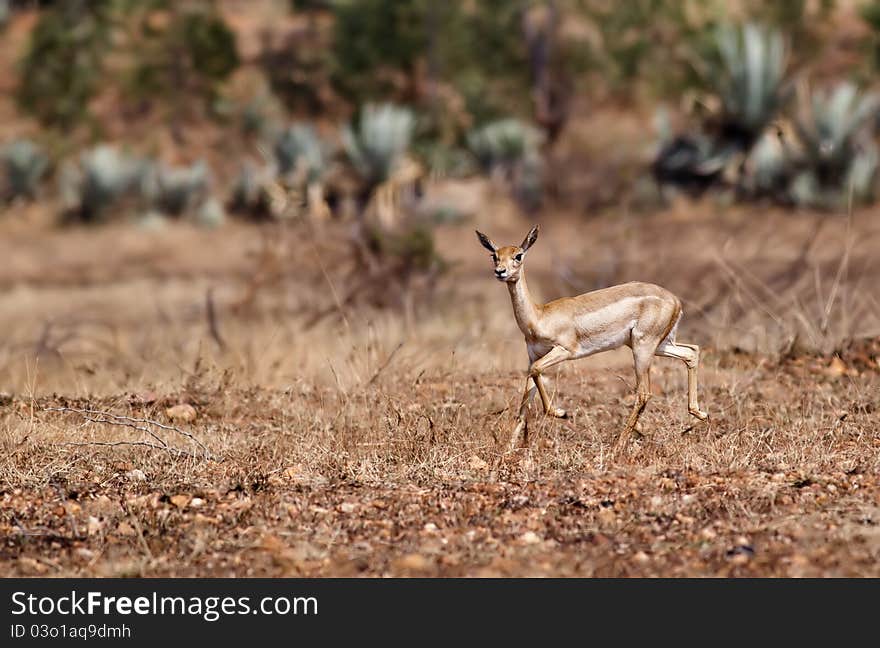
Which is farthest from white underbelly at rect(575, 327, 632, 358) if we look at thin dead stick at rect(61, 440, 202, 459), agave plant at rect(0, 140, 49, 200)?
agave plant at rect(0, 140, 49, 200)

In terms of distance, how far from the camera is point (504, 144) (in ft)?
86.4

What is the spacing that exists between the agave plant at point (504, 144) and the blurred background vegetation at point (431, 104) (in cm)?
5

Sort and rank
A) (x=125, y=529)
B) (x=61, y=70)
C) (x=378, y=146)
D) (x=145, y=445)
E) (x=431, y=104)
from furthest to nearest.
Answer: (x=61, y=70) < (x=431, y=104) < (x=378, y=146) < (x=145, y=445) < (x=125, y=529)

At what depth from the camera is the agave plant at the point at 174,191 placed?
25203 mm

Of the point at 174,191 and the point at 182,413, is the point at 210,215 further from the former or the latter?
the point at 182,413

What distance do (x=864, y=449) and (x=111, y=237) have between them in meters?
18.6

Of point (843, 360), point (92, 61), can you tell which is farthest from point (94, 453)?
point (92, 61)

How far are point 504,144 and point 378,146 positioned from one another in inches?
116

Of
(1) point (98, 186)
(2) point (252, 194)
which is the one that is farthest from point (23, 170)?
(2) point (252, 194)

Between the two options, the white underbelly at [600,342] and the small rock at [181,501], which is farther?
the white underbelly at [600,342]

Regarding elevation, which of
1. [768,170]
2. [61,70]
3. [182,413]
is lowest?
[182,413]

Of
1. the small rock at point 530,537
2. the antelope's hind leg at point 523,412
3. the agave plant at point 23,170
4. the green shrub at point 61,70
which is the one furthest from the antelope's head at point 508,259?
the green shrub at point 61,70

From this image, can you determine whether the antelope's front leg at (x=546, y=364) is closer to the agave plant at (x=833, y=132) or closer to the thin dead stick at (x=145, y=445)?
the thin dead stick at (x=145, y=445)

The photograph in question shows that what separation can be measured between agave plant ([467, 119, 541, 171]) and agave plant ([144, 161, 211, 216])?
18.9ft
